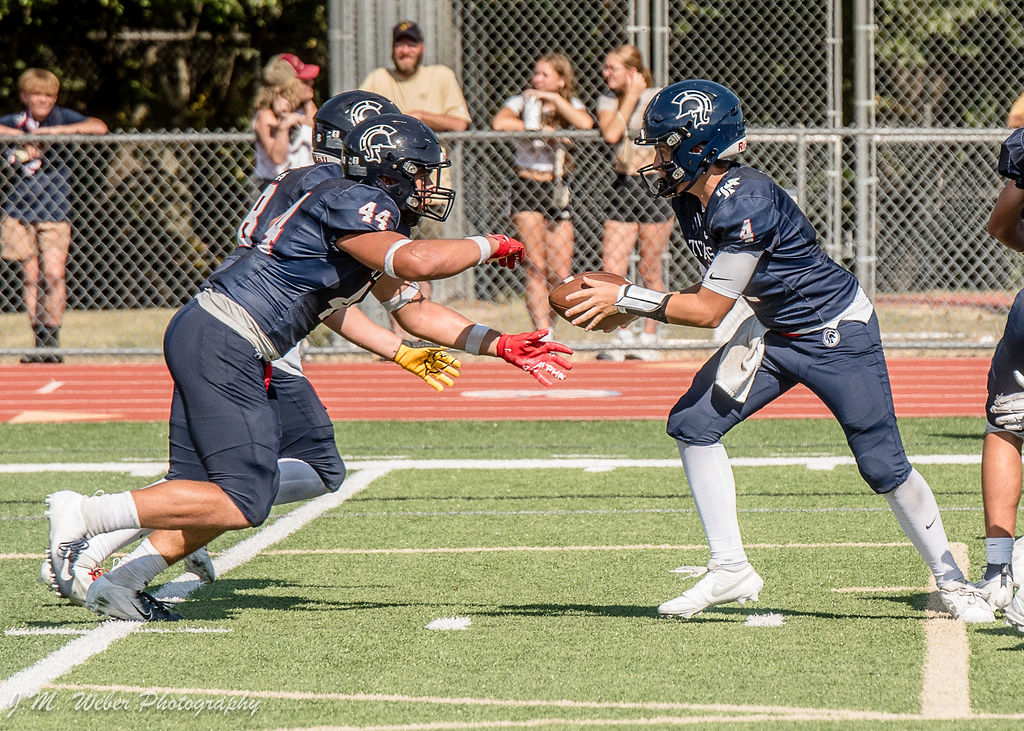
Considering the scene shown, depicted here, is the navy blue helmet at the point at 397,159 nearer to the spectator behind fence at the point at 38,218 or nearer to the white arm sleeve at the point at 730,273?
the white arm sleeve at the point at 730,273

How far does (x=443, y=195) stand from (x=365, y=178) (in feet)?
0.85

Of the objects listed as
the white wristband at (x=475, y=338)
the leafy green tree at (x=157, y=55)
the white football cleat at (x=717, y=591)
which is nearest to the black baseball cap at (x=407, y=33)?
the white wristband at (x=475, y=338)

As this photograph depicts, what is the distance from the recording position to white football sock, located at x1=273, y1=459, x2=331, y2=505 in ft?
18.3

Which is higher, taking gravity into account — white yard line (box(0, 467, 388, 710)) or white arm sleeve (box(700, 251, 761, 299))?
white arm sleeve (box(700, 251, 761, 299))

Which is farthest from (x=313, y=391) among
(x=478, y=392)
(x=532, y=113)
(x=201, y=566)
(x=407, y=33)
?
(x=532, y=113)

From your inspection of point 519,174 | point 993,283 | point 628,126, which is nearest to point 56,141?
point 519,174

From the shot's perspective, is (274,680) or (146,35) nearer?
(274,680)

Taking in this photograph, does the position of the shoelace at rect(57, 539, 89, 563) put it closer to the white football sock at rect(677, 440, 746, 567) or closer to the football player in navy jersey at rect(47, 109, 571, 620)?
the football player in navy jersey at rect(47, 109, 571, 620)

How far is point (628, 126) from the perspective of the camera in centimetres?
1084

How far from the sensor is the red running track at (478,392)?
10.4m

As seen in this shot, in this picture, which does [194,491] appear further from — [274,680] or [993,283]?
[993,283]

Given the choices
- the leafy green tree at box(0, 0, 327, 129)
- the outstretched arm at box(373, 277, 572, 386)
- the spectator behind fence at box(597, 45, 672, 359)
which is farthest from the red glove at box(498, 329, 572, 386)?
the leafy green tree at box(0, 0, 327, 129)

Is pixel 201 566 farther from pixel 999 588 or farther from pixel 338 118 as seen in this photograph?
pixel 999 588

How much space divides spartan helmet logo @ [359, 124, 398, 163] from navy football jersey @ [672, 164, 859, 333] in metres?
0.97
